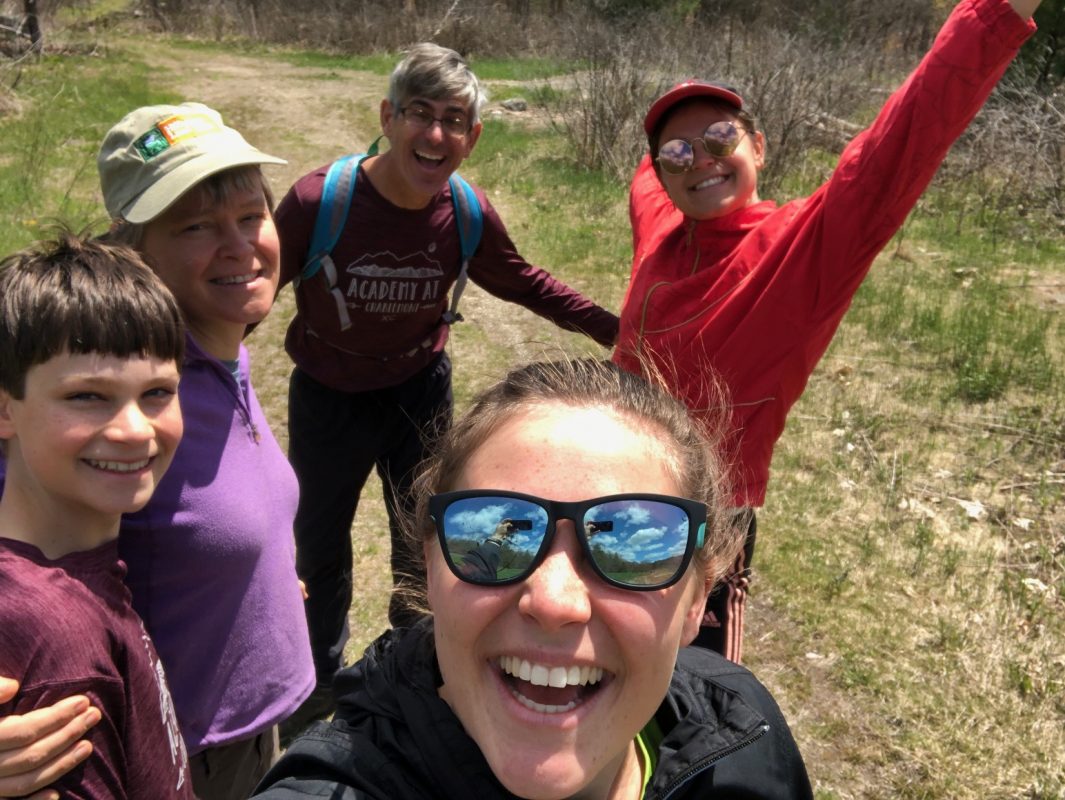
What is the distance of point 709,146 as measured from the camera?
2.39 metres

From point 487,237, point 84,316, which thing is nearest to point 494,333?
point 487,237

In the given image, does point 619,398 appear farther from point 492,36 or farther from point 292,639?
point 492,36

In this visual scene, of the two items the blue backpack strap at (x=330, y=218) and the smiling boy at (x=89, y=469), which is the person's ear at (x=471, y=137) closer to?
the blue backpack strap at (x=330, y=218)

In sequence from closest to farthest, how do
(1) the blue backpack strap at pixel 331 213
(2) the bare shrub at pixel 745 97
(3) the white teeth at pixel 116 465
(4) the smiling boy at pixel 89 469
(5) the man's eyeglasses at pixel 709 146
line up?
(4) the smiling boy at pixel 89 469, (3) the white teeth at pixel 116 465, (5) the man's eyeglasses at pixel 709 146, (1) the blue backpack strap at pixel 331 213, (2) the bare shrub at pixel 745 97

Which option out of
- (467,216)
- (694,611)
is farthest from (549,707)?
(467,216)

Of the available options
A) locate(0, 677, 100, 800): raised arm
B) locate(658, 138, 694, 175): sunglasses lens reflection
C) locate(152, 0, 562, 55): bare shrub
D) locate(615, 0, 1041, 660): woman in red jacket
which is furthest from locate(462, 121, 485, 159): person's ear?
locate(152, 0, 562, 55): bare shrub

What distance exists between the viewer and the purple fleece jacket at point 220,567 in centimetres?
176

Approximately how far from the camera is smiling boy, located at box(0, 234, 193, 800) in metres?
1.45

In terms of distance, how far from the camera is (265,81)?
1831 cm

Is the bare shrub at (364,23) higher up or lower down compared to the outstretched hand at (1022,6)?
higher up

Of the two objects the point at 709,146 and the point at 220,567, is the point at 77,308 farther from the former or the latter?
the point at 709,146

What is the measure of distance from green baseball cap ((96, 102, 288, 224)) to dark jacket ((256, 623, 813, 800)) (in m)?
1.04

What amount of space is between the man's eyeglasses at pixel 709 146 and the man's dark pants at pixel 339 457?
124cm

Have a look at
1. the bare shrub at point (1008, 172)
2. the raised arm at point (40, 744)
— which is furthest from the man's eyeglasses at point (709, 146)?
the bare shrub at point (1008, 172)
